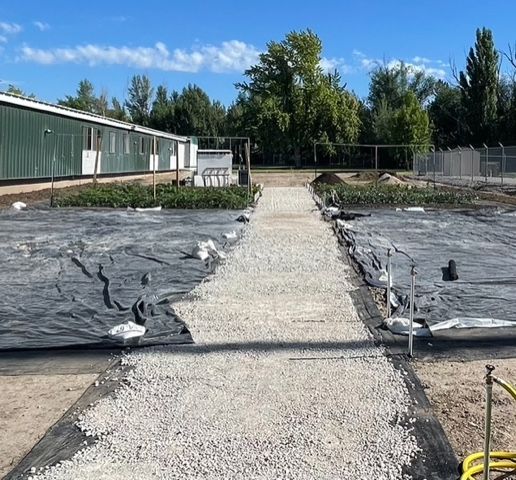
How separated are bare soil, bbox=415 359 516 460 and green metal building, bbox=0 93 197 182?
46.6 feet

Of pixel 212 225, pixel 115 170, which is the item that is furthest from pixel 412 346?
pixel 115 170

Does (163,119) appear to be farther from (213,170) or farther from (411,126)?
(213,170)

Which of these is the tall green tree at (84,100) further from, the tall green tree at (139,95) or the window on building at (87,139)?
the window on building at (87,139)

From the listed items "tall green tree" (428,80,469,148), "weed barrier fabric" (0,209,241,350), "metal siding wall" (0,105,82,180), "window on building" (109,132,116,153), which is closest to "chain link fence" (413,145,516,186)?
"window on building" (109,132,116,153)

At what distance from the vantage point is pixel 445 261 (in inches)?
377

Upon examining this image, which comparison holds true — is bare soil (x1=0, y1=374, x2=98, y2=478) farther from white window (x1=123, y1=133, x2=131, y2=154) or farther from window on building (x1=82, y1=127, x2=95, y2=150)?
white window (x1=123, y1=133, x2=131, y2=154)

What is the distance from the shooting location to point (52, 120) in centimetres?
2462

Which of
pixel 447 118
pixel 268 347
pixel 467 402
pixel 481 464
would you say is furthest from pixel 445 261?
pixel 447 118

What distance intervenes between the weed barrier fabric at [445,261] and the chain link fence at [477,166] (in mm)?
17794

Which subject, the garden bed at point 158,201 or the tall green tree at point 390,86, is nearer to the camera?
the garden bed at point 158,201

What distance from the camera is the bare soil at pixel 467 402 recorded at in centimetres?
349

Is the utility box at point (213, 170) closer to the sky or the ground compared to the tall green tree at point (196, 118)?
closer to the ground

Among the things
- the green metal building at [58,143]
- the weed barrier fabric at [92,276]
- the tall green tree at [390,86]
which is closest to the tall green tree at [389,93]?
the tall green tree at [390,86]

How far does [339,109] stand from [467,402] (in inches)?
2347
